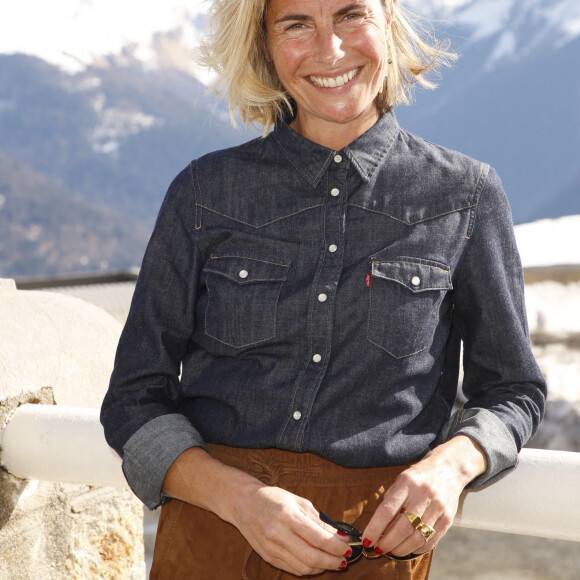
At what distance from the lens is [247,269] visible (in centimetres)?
142

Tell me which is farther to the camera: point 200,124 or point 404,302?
point 200,124

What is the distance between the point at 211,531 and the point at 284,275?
1.54 feet

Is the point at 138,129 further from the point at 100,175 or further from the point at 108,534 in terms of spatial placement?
the point at 108,534

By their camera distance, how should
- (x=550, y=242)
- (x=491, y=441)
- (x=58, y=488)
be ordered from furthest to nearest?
(x=550, y=242) → (x=58, y=488) → (x=491, y=441)

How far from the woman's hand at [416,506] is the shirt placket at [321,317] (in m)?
0.20

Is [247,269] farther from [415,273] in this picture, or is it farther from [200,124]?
[200,124]

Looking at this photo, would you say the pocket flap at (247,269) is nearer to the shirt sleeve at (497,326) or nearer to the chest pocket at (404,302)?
the chest pocket at (404,302)

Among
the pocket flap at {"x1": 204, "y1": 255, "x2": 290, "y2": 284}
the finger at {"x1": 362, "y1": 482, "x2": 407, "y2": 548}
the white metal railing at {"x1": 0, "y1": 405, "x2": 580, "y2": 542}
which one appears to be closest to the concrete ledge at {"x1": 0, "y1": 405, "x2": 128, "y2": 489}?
the white metal railing at {"x1": 0, "y1": 405, "x2": 580, "y2": 542}

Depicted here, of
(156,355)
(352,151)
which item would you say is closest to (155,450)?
(156,355)

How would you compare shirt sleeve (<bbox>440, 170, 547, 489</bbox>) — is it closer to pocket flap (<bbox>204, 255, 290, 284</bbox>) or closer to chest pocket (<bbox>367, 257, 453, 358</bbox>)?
chest pocket (<bbox>367, 257, 453, 358</bbox>)

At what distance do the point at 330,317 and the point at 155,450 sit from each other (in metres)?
0.38

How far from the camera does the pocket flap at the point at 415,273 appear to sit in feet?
4.49

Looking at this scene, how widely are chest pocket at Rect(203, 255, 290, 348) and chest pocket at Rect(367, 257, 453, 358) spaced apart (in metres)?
0.17

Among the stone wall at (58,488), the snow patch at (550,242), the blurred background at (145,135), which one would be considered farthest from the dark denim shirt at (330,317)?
the blurred background at (145,135)
